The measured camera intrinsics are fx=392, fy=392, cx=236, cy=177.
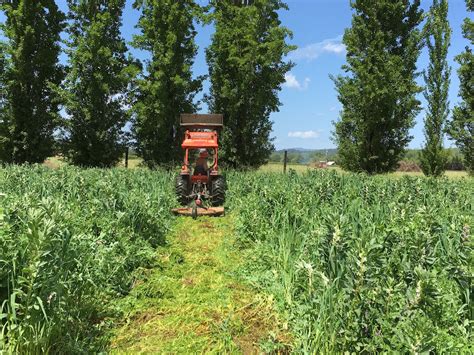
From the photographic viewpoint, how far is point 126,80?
62.4 feet

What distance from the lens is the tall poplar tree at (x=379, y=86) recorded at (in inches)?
706

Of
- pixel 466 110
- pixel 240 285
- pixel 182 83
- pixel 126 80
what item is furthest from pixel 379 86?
pixel 240 285

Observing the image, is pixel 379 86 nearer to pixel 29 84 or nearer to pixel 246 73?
pixel 246 73

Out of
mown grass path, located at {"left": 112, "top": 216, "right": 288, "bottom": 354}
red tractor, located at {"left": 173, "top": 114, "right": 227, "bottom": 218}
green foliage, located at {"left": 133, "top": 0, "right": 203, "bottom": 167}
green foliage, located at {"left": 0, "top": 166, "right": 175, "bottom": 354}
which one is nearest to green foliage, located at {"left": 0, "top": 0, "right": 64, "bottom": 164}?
green foliage, located at {"left": 133, "top": 0, "right": 203, "bottom": 167}

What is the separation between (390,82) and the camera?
1792cm

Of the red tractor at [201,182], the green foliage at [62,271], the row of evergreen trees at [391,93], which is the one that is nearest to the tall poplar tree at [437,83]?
the row of evergreen trees at [391,93]

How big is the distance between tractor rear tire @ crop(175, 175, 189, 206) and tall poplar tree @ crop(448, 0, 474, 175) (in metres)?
15.4

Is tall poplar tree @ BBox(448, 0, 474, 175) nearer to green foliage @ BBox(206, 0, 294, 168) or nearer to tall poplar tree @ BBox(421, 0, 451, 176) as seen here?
tall poplar tree @ BBox(421, 0, 451, 176)

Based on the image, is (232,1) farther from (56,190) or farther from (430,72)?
(56,190)

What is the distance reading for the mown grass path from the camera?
10.7ft

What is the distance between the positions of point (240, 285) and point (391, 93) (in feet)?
51.9

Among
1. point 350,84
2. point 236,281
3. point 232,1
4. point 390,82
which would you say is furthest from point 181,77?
point 236,281

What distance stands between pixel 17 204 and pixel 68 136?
16.7 meters

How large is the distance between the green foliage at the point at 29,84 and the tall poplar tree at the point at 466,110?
64.1 ft
